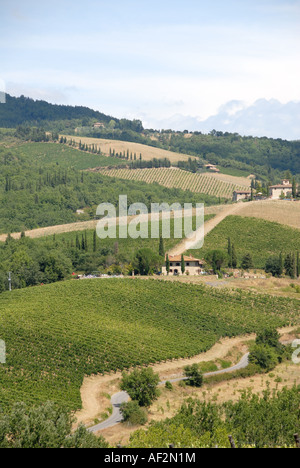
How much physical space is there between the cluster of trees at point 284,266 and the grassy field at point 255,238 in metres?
3.04

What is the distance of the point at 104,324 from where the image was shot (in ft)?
213

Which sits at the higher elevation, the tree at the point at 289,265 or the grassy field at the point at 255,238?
the grassy field at the point at 255,238

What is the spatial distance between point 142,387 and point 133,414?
14.3ft

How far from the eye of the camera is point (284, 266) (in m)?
92.0

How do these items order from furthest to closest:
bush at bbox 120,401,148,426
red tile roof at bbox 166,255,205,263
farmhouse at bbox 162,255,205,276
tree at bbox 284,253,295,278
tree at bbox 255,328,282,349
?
red tile roof at bbox 166,255,205,263 → farmhouse at bbox 162,255,205,276 → tree at bbox 284,253,295,278 → tree at bbox 255,328,282,349 → bush at bbox 120,401,148,426

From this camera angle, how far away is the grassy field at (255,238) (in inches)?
3964

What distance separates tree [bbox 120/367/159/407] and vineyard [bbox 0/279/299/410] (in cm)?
386

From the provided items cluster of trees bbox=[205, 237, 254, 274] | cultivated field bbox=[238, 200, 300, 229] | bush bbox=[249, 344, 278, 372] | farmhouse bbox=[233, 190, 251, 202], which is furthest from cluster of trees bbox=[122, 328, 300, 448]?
farmhouse bbox=[233, 190, 251, 202]

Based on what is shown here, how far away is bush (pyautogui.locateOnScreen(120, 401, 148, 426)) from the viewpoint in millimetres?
42906

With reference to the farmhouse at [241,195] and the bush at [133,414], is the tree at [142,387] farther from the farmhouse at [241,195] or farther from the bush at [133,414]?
the farmhouse at [241,195]

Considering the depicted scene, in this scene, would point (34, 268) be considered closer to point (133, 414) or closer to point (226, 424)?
point (133, 414)

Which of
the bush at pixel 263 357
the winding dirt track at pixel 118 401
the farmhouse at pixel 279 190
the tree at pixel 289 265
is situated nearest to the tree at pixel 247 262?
the tree at pixel 289 265

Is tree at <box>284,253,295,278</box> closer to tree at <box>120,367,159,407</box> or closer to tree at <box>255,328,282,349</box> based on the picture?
tree at <box>255,328,282,349</box>
